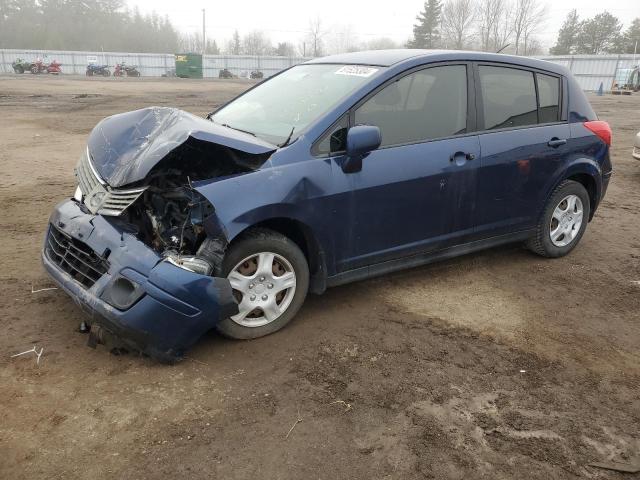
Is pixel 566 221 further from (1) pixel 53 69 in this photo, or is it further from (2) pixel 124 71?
(2) pixel 124 71

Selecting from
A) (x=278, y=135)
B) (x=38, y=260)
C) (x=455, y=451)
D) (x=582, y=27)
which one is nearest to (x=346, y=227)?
(x=278, y=135)

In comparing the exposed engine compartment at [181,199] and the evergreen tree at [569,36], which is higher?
the evergreen tree at [569,36]

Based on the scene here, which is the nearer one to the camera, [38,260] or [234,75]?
[38,260]

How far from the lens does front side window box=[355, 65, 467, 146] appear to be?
3842mm

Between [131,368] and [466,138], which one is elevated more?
[466,138]

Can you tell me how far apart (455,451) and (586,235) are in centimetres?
431

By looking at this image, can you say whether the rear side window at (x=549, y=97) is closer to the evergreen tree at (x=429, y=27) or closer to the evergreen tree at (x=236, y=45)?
the evergreen tree at (x=429, y=27)

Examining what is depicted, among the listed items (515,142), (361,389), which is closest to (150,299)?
(361,389)

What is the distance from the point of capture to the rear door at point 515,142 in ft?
14.2

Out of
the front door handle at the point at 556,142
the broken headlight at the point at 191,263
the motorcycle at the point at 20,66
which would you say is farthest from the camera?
the motorcycle at the point at 20,66

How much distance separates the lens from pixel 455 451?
2.59m

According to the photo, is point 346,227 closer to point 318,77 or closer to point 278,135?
point 278,135

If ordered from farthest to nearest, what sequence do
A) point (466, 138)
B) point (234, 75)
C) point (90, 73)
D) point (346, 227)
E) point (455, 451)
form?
point (234, 75) → point (90, 73) → point (466, 138) → point (346, 227) → point (455, 451)

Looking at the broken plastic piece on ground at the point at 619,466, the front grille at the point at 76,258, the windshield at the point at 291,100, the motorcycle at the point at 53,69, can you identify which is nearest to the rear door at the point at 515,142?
the windshield at the point at 291,100
